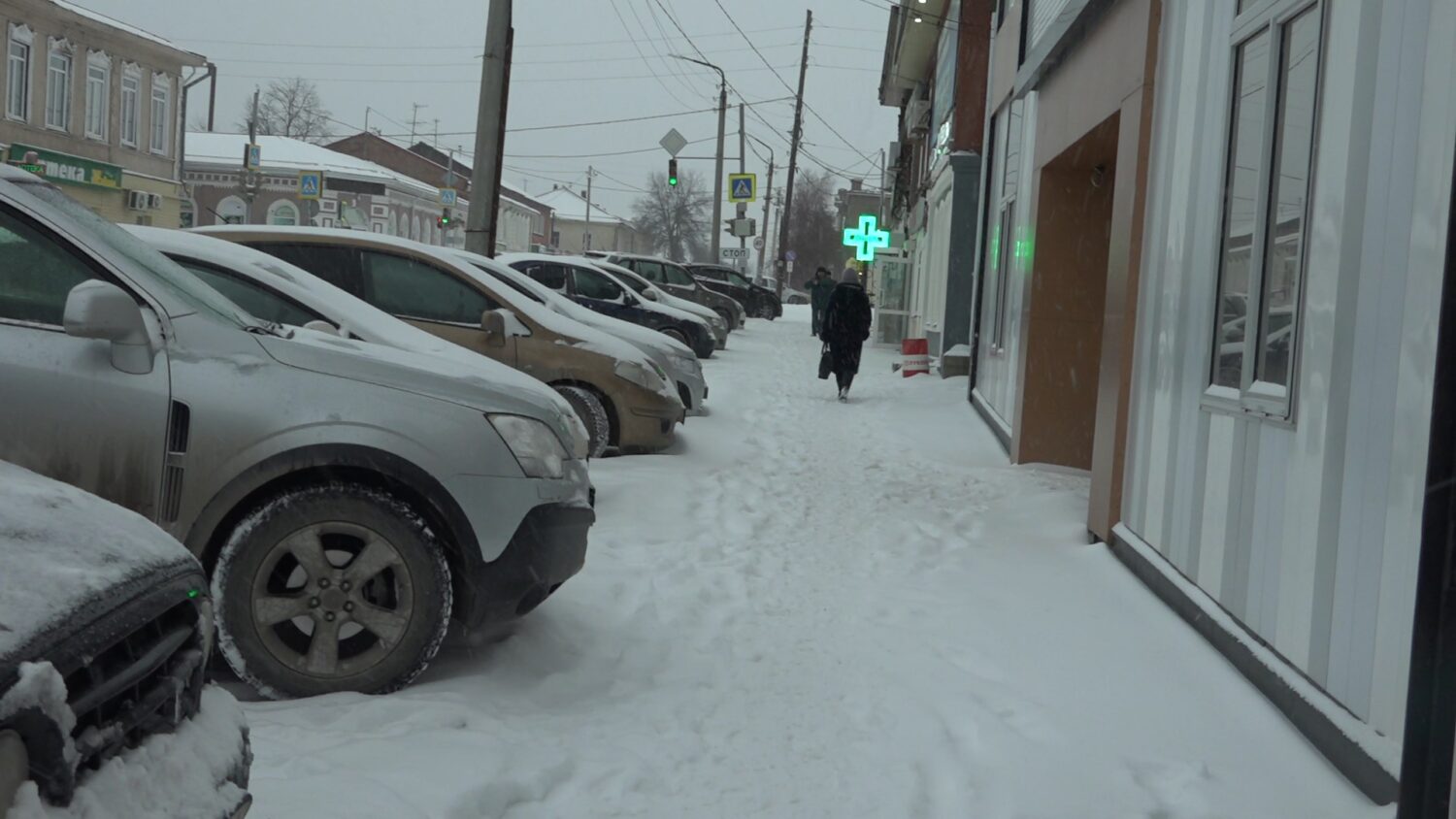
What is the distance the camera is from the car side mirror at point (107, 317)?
3.76 m

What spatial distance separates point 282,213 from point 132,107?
22.1 metres

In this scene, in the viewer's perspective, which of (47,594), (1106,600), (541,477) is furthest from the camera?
(1106,600)

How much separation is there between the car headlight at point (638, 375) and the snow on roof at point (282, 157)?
53.4 meters

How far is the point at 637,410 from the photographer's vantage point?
1015 centimetres

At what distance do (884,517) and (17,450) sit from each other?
567cm

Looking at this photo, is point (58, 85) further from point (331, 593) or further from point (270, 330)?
point (331, 593)

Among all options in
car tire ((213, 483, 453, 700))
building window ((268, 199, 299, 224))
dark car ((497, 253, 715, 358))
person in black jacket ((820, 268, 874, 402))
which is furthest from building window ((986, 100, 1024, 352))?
building window ((268, 199, 299, 224))

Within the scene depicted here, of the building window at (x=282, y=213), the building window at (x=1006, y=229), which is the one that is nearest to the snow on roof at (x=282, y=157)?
the building window at (x=282, y=213)

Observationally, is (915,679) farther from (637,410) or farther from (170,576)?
(637,410)

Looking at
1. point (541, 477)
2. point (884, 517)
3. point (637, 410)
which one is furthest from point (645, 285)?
point (541, 477)

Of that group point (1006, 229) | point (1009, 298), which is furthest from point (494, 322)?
point (1006, 229)

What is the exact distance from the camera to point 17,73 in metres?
32.7

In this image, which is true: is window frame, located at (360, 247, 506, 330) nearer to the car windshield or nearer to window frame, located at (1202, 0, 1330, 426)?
the car windshield

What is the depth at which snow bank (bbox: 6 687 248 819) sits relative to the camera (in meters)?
1.99
